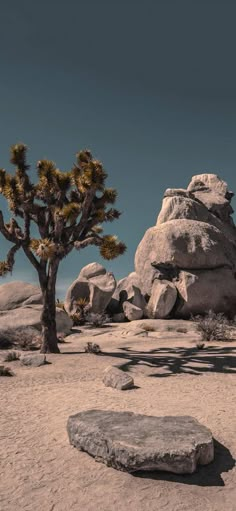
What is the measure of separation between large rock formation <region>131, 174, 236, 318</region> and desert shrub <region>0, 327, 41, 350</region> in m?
9.84

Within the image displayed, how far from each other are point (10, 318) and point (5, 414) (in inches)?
481

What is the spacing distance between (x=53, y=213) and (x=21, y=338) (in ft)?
19.4

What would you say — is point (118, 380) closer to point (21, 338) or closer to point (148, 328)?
point (21, 338)

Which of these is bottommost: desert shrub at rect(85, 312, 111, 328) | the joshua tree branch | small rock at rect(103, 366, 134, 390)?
small rock at rect(103, 366, 134, 390)

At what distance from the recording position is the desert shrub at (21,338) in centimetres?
1664

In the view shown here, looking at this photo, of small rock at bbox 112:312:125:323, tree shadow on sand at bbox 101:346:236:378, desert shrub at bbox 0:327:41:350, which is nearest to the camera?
tree shadow on sand at bbox 101:346:236:378

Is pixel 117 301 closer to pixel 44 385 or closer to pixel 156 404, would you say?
pixel 44 385

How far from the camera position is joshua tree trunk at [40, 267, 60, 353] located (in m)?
14.6

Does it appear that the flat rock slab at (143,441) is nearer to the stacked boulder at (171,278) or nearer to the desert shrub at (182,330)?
the desert shrub at (182,330)

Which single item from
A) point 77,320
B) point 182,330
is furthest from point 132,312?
point 182,330

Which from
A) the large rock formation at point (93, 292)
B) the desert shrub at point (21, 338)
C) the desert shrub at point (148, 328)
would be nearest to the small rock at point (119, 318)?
the large rock formation at point (93, 292)

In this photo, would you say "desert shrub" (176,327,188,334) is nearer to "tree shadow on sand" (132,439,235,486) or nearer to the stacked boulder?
the stacked boulder

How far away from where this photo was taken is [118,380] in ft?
30.5

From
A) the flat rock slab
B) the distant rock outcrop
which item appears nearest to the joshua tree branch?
the distant rock outcrop
